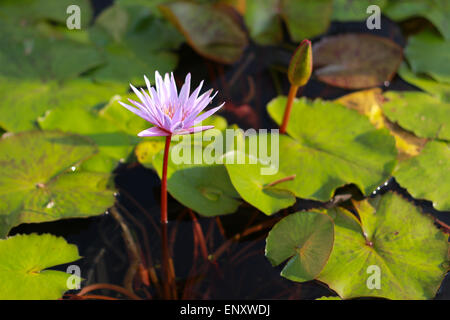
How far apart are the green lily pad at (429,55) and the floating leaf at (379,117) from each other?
1.12 ft

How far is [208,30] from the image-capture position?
A: 2.53 m

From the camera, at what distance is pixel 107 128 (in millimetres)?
2084

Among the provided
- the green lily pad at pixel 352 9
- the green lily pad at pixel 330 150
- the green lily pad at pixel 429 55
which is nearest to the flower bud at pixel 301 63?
the green lily pad at pixel 330 150

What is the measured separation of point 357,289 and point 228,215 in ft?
2.12

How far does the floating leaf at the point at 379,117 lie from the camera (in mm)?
2078

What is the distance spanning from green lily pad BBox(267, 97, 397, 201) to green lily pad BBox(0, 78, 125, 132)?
930 millimetres

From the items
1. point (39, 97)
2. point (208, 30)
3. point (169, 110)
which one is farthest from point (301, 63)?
point (39, 97)

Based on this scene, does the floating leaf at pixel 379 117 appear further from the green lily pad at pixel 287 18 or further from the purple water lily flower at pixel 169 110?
the purple water lily flower at pixel 169 110

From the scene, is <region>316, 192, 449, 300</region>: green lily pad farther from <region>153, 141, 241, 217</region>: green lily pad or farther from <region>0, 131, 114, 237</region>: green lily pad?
<region>0, 131, 114, 237</region>: green lily pad

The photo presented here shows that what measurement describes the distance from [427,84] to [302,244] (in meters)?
1.33

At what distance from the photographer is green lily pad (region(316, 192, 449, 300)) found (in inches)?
62.7

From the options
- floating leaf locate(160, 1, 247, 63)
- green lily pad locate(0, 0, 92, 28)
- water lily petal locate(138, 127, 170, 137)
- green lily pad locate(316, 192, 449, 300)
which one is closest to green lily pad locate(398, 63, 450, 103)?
green lily pad locate(316, 192, 449, 300)

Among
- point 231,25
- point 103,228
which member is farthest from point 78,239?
point 231,25

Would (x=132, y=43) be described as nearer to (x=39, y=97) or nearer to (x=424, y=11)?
(x=39, y=97)
